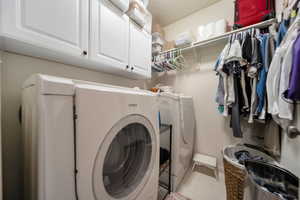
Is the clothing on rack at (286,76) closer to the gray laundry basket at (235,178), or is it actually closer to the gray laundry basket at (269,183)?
the gray laundry basket at (269,183)

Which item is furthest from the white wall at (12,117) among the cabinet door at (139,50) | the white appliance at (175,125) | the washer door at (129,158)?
the white appliance at (175,125)

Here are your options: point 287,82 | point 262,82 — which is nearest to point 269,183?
point 287,82

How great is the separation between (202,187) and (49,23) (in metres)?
2.11

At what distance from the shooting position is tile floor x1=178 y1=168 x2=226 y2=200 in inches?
48.1

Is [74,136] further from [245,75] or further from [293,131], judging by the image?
[245,75]

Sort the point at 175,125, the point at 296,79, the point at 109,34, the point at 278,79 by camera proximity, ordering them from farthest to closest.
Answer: the point at 175,125
the point at 109,34
the point at 278,79
the point at 296,79

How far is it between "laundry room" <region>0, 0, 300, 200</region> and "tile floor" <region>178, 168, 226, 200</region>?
0.05 ft

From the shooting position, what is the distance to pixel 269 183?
2.48 feet

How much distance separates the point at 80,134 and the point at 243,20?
6.26 feet

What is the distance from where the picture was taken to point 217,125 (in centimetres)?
166

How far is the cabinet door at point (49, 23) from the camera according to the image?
0.61 m

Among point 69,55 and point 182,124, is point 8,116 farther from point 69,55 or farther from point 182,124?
point 182,124

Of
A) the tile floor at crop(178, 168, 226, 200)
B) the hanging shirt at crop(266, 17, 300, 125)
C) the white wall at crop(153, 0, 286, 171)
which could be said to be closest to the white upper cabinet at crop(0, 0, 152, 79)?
the white wall at crop(153, 0, 286, 171)

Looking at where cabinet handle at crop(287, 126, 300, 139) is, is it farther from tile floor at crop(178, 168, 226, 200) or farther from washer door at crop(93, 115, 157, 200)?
tile floor at crop(178, 168, 226, 200)
